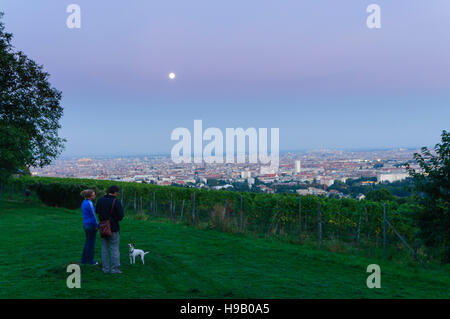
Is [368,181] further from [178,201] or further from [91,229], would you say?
[91,229]

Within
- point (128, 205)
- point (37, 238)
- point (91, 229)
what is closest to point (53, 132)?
point (128, 205)

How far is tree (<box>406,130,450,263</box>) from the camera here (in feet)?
34.2

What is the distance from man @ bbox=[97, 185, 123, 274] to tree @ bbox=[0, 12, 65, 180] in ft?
59.6

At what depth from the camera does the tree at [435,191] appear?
10.4 metres

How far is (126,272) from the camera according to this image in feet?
29.5

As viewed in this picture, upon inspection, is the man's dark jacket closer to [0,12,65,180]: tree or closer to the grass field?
the grass field

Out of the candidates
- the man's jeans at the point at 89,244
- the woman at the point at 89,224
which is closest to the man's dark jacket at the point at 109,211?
the woman at the point at 89,224

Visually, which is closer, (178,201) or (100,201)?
(100,201)

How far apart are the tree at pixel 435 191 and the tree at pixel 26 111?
73.9ft

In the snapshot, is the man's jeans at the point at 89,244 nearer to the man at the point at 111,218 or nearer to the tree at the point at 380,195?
the man at the point at 111,218

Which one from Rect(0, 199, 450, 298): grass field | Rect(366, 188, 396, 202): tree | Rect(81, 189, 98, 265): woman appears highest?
Rect(81, 189, 98, 265): woman

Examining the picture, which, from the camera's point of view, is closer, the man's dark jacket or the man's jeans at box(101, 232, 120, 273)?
the man's dark jacket

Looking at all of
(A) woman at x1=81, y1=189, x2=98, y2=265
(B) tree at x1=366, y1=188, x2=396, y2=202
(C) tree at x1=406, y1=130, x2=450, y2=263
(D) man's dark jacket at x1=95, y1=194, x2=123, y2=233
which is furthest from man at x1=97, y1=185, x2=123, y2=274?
(B) tree at x1=366, y1=188, x2=396, y2=202
